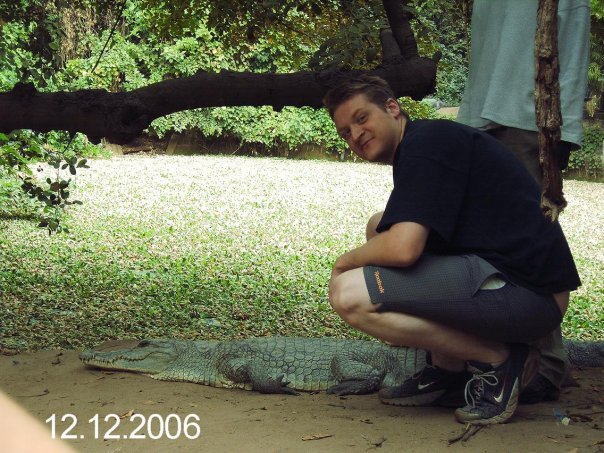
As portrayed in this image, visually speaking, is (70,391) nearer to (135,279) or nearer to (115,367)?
(115,367)

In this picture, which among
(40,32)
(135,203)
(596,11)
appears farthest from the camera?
(596,11)

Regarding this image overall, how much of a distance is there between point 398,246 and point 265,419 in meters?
0.99

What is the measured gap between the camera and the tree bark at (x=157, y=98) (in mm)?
3916

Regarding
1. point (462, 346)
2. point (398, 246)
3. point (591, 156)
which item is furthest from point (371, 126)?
point (591, 156)

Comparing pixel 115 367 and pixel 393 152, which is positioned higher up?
pixel 393 152

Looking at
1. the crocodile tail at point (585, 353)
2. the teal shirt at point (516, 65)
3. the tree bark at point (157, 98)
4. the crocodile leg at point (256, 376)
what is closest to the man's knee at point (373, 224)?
the teal shirt at point (516, 65)

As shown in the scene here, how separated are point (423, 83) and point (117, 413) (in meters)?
2.61

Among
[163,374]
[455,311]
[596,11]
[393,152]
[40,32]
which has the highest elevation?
[596,11]

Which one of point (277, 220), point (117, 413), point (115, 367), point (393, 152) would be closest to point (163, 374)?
point (115, 367)

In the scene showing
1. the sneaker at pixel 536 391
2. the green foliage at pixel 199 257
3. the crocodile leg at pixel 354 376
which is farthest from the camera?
the green foliage at pixel 199 257

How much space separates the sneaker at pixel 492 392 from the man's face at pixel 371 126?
0.90 m

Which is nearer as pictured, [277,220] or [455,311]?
[455,311]

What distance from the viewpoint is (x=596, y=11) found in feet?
47.4

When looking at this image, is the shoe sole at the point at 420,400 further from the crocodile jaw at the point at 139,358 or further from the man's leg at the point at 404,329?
the crocodile jaw at the point at 139,358
